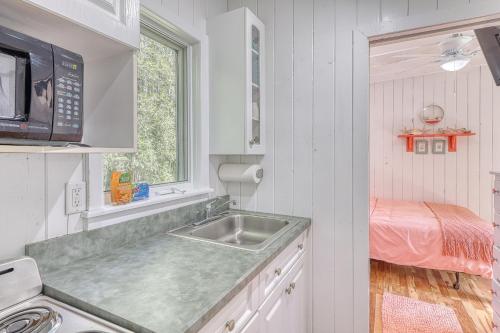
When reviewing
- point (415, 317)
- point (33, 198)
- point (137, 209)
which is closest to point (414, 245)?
point (415, 317)

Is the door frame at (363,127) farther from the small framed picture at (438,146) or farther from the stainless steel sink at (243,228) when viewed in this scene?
the small framed picture at (438,146)

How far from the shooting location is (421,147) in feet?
13.0

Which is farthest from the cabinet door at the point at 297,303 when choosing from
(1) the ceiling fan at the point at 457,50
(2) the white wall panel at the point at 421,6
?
(1) the ceiling fan at the point at 457,50

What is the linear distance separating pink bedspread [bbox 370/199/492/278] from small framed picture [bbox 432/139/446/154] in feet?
5.00

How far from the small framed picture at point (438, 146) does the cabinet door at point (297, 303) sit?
335 centimetres

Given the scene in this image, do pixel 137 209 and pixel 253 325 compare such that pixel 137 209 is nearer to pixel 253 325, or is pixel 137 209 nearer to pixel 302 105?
pixel 253 325

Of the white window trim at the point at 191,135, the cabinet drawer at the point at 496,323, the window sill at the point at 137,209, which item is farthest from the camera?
the cabinet drawer at the point at 496,323

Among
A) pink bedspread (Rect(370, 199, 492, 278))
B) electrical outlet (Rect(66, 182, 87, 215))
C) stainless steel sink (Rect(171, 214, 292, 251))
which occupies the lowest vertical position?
pink bedspread (Rect(370, 199, 492, 278))

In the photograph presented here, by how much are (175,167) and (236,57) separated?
785 mm

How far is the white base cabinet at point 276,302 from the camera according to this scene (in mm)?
901

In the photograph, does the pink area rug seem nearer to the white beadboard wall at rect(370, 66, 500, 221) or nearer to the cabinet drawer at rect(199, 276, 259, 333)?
the cabinet drawer at rect(199, 276, 259, 333)

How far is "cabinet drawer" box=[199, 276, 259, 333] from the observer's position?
0.81 metres

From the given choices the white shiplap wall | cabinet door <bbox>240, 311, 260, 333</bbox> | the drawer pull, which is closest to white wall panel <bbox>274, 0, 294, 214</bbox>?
the white shiplap wall

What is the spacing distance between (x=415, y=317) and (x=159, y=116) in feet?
7.92
